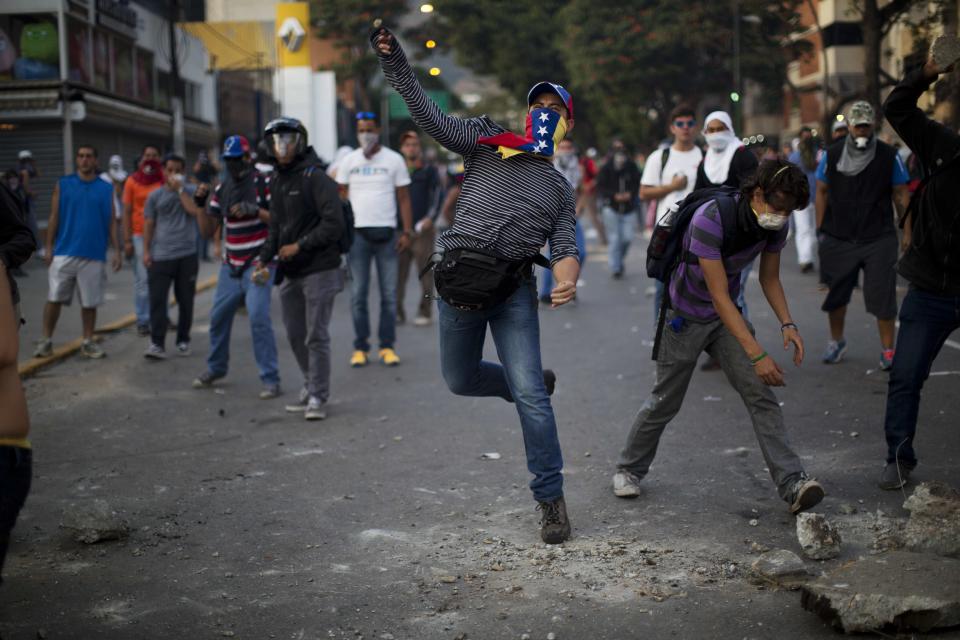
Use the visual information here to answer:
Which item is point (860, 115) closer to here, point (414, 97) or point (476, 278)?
point (476, 278)

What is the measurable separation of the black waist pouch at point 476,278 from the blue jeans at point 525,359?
92 mm

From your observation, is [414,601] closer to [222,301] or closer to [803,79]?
[222,301]

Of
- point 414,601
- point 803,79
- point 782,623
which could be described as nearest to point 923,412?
point 782,623

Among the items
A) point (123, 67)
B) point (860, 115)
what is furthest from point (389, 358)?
point (123, 67)

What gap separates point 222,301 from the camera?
30.1 ft

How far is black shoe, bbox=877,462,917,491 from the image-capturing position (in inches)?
223

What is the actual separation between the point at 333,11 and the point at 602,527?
57154mm

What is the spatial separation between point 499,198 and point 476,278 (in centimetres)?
37

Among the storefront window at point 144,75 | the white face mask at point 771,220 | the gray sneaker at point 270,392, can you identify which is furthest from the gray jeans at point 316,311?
the storefront window at point 144,75

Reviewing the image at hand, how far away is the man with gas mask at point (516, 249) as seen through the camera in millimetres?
5074

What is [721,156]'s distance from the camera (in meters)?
8.72

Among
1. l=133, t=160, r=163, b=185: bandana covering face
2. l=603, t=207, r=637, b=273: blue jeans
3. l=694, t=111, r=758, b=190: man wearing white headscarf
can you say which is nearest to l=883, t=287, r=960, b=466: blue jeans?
l=694, t=111, r=758, b=190: man wearing white headscarf

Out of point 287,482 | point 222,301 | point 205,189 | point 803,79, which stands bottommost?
point 287,482

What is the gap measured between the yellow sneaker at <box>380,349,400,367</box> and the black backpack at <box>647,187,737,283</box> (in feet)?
15.7
